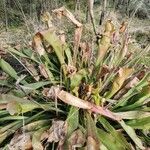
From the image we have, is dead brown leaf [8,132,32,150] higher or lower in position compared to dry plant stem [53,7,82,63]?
lower

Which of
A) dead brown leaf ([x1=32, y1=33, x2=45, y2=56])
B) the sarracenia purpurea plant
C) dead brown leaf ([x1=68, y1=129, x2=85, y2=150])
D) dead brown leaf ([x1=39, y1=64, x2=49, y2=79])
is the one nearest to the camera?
dead brown leaf ([x1=68, y1=129, x2=85, y2=150])

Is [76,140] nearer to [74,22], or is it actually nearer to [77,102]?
[77,102]

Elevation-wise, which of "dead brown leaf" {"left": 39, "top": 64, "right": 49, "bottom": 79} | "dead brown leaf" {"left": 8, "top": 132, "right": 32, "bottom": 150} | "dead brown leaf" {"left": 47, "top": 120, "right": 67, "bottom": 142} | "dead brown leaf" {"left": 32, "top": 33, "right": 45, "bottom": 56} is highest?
"dead brown leaf" {"left": 32, "top": 33, "right": 45, "bottom": 56}

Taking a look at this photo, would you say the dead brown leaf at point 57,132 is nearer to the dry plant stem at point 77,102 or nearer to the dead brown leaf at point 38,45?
the dry plant stem at point 77,102

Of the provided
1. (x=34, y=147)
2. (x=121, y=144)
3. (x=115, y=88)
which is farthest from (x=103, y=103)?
(x=34, y=147)

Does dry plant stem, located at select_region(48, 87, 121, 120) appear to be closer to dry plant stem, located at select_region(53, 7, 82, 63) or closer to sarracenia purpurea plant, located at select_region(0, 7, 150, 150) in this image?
sarracenia purpurea plant, located at select_region(0, 7, 150, 150)

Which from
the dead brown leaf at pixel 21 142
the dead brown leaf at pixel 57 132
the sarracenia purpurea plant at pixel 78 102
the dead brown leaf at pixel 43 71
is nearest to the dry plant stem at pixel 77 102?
the sarracenia purpurea plant at pixel 78 102

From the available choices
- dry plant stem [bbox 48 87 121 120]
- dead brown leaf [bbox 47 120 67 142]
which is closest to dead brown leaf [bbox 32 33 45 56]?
dry plant stem [bbox 48 87 121 120]

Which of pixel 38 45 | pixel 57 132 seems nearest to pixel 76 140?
pixel 57 132
